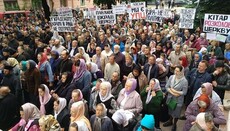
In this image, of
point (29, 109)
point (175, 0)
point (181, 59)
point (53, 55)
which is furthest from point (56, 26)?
point (175, 0)

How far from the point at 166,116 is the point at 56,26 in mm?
6045

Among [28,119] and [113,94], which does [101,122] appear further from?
[113,94]

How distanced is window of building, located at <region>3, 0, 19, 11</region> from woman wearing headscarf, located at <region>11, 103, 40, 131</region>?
26.5 meters

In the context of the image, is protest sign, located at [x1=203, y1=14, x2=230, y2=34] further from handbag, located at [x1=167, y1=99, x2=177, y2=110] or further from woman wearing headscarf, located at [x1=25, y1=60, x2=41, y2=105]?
woman wearing headscarf, located at [x1=25, y1=60, x2=41, y2=105]

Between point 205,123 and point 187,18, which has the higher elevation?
point 187,18

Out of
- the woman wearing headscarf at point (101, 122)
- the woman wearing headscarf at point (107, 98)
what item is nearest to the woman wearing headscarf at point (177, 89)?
the woman wearing headscarf at point (107, 98)

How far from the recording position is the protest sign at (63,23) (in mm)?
10141

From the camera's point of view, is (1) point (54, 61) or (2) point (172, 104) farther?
(1) point (54, 61)

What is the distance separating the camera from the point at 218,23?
794cm

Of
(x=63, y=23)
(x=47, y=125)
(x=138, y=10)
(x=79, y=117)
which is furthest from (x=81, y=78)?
(x=138, y=10)

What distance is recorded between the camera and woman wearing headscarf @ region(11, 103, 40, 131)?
4.19 metres

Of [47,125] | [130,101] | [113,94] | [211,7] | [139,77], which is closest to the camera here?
[47,125]

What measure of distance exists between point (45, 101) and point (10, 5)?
26.5 m

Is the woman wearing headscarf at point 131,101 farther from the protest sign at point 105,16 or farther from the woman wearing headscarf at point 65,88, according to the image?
the protest sign at point 105,16
